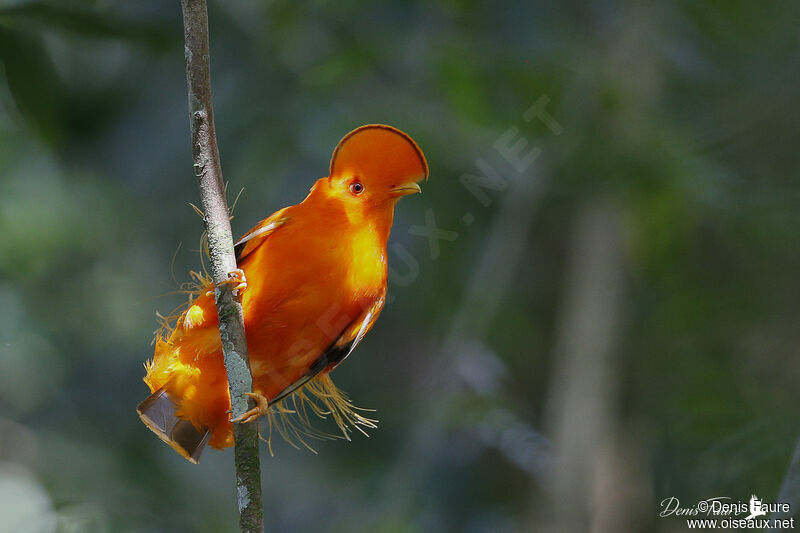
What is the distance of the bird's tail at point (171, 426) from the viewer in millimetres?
2004

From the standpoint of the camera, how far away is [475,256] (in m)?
5.55

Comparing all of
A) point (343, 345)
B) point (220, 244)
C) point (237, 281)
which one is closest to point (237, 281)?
point (237, 281)

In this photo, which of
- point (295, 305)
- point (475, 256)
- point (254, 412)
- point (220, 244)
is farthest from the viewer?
point (475, 256)

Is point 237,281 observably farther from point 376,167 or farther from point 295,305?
point 376,167

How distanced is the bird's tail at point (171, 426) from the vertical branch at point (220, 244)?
0.30m

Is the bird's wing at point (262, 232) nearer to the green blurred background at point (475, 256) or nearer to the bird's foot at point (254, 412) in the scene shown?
the bird's foot at point (254, 412)

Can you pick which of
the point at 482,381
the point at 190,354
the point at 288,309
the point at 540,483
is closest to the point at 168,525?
the point at 190,354

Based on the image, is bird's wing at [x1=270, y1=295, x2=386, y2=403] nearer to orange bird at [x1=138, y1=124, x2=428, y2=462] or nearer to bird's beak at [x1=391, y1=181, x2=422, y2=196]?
orange bird at [x1=138, y1=124, x2=428, y2=462]

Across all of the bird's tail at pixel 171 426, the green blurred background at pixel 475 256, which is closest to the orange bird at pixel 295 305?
the bird's tail at pixel 171 426

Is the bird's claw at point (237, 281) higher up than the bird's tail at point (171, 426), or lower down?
higher up

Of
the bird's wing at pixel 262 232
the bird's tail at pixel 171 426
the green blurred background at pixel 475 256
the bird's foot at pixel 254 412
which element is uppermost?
the green blurred background at pixel 475 256

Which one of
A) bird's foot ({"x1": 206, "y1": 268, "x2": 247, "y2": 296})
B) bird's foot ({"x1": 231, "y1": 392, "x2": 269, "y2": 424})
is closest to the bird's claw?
bird's foot ({"x1": 206, "y1": 268, "x2": 247, "y2": 296})

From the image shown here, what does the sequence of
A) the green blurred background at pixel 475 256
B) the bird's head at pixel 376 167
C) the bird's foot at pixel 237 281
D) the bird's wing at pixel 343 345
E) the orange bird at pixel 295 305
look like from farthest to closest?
1. the green blurred background at pixel 475 256
2. the bird's wing at pixel 343 345
3. the orange bird at pixel 295 305
4. the bird's foot at pixel 237 281
5. the bird's head at pixel 376 167

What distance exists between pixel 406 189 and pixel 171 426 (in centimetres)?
89
